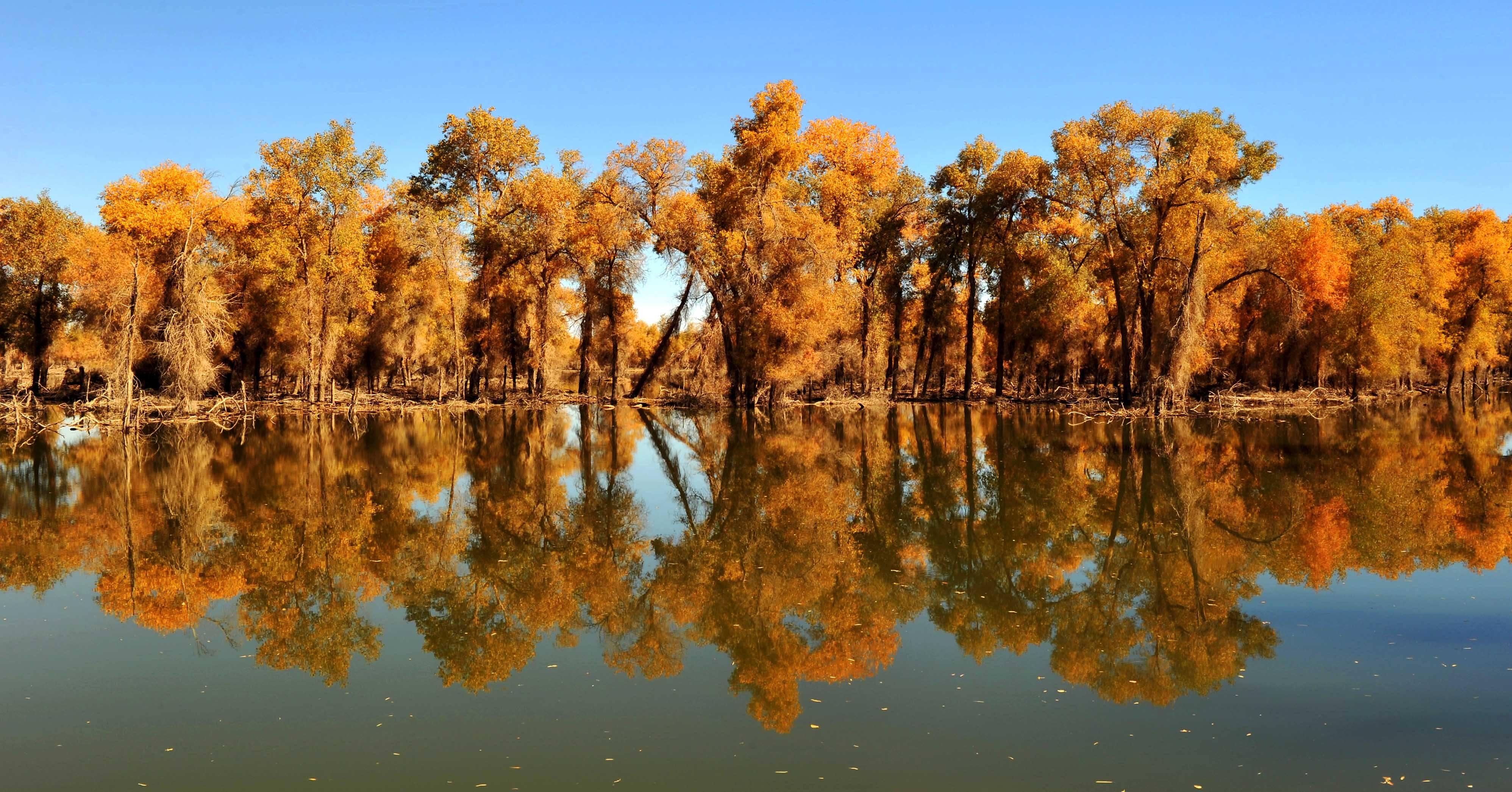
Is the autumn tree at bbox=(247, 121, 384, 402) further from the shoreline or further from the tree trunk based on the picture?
the tree trunk

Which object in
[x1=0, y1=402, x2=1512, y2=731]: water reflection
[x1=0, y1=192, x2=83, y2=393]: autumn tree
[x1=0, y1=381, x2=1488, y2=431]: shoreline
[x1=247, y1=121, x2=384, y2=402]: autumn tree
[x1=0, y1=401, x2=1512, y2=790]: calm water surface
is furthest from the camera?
[x1=0, y1=192, x2=83, y2=393]: autumn tree

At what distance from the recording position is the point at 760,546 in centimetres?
1303

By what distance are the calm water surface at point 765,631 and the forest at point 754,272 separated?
20074 millimetres

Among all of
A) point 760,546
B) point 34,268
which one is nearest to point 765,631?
point 760,546

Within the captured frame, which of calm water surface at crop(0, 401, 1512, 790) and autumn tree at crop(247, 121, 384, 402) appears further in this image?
autumn tree at crop(247, 121, 384, 402)

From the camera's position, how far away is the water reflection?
29.5 feet

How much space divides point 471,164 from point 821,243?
20013 millimetres

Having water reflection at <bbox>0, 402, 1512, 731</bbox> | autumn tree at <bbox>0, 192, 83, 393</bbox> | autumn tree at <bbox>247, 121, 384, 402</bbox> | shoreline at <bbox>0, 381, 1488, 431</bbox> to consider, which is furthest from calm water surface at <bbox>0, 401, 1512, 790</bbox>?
autumn tree at <bbox>0, 192, 83, 393</bbox>

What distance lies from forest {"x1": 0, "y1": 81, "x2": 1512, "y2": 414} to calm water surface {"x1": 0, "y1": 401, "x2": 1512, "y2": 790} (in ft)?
65.9

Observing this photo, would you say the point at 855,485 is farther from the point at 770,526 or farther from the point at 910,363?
the point at 910,363

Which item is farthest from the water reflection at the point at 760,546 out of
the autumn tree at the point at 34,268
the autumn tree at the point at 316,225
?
the autumn tree at the point at 34,268

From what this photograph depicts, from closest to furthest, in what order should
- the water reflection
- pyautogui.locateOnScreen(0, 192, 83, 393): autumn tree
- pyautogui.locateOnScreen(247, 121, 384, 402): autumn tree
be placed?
the water reflection → pyautogui.locateOnScreen(247, 121, 384, 402): autumn tree → pyautogui.locateOnScreen(0, 192, 83, 393): autumn tree

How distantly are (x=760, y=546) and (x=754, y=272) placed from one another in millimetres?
27847

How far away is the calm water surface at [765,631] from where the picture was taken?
634 cm
